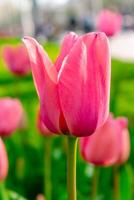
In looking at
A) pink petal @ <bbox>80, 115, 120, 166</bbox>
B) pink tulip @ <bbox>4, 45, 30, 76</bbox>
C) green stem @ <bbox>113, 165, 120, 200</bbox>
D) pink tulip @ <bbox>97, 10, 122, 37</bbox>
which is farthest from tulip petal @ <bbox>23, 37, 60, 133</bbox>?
pink tulip @ <bbox>97, 10, 122, 37</bbox>

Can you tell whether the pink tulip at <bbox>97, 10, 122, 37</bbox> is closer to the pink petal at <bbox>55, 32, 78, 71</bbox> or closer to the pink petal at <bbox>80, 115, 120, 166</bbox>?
the pink petal at <bbox>80, 115, 120, 166</bbox>

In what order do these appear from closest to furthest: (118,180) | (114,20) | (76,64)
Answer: (76,64) < (118,180) < (114,20)

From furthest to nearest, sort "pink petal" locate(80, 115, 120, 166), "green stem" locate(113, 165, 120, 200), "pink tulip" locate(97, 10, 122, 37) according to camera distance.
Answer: "pink tulip" locate(97, 10, 122, 37), "green stem" locate(113, 165, 120, 200), "pink petal" locate(80, 115, 120, 166)

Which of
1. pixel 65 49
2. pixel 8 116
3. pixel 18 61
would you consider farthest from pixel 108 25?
pixel 65 49

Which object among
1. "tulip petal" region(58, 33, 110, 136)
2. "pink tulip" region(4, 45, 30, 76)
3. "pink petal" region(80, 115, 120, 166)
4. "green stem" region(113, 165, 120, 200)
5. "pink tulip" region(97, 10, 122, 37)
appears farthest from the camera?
"pink tulip" region(97, 10, 122, 37)

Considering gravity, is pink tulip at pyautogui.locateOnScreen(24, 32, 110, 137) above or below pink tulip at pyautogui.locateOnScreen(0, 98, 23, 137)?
above

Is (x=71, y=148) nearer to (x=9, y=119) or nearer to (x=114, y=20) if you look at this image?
(x=9, y=119)

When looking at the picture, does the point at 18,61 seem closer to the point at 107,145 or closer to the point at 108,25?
the point at 108,25

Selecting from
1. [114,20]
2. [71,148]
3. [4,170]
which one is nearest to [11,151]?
[114,20]
